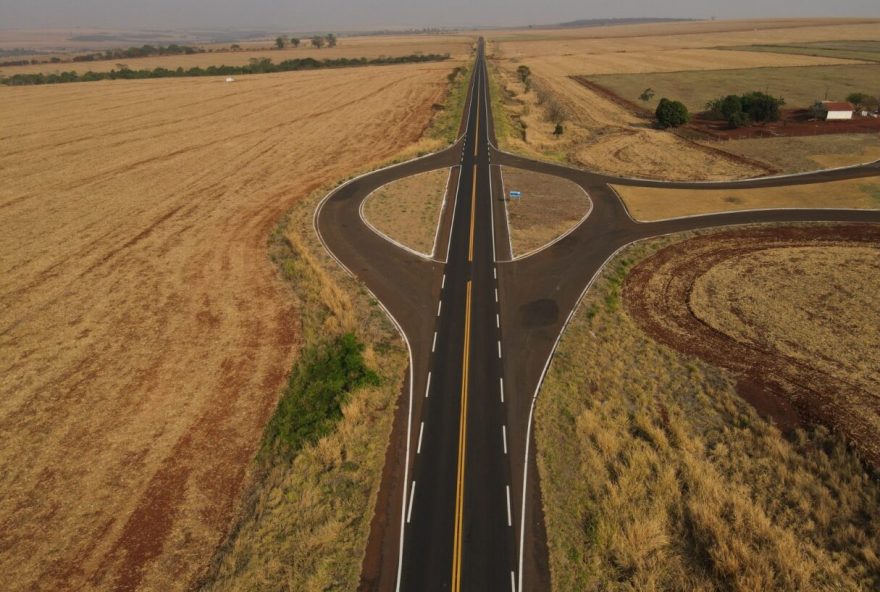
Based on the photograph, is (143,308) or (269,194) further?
(269,194)

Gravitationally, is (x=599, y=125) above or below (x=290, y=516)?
above

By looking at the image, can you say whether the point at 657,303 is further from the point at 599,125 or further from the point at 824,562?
the point at 599,125

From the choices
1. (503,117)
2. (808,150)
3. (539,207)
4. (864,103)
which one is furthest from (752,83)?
(539,207)

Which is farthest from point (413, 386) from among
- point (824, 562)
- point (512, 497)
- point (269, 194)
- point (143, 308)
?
point (269, 194)

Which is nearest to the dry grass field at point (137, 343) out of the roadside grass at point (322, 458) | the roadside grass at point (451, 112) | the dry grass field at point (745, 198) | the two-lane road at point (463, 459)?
the roadside grass at point (322, 458)

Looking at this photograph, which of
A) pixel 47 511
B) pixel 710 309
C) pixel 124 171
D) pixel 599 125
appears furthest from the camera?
pixel 599 125

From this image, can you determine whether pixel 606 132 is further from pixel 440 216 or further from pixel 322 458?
pixel 322 458

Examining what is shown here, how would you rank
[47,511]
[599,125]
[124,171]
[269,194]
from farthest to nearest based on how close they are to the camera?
[599,125] < [124,171] < [269,194] < [47,511]
